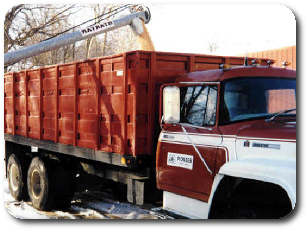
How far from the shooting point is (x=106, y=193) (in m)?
9.26

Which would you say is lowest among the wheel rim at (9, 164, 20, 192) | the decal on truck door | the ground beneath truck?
the ground beneath truck

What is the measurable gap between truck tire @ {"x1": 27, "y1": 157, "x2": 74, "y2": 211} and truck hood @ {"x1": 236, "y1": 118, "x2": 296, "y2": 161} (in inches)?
167

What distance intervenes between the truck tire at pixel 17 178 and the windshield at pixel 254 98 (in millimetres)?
5518

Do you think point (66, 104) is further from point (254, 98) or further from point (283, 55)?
point (283, 55)

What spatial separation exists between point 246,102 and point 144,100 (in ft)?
4.78

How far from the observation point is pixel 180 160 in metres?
4.70

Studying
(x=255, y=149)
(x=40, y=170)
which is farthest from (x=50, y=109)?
(x=255, y=149)

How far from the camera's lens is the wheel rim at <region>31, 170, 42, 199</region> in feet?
24.7

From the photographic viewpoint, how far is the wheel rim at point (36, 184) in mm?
7521

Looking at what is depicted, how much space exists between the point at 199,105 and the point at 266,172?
50.6 inches

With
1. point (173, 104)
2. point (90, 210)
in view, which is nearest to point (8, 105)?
point (90, 210)

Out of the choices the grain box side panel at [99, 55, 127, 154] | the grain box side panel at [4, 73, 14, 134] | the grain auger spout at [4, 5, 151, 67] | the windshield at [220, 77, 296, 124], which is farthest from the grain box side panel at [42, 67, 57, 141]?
the windshield at [220, 77, 296, 124]

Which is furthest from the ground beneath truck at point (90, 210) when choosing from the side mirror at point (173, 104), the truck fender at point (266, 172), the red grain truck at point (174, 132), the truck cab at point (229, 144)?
the truck fender at point (266, 172)

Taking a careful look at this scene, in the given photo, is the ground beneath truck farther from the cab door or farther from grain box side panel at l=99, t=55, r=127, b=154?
the cab door
